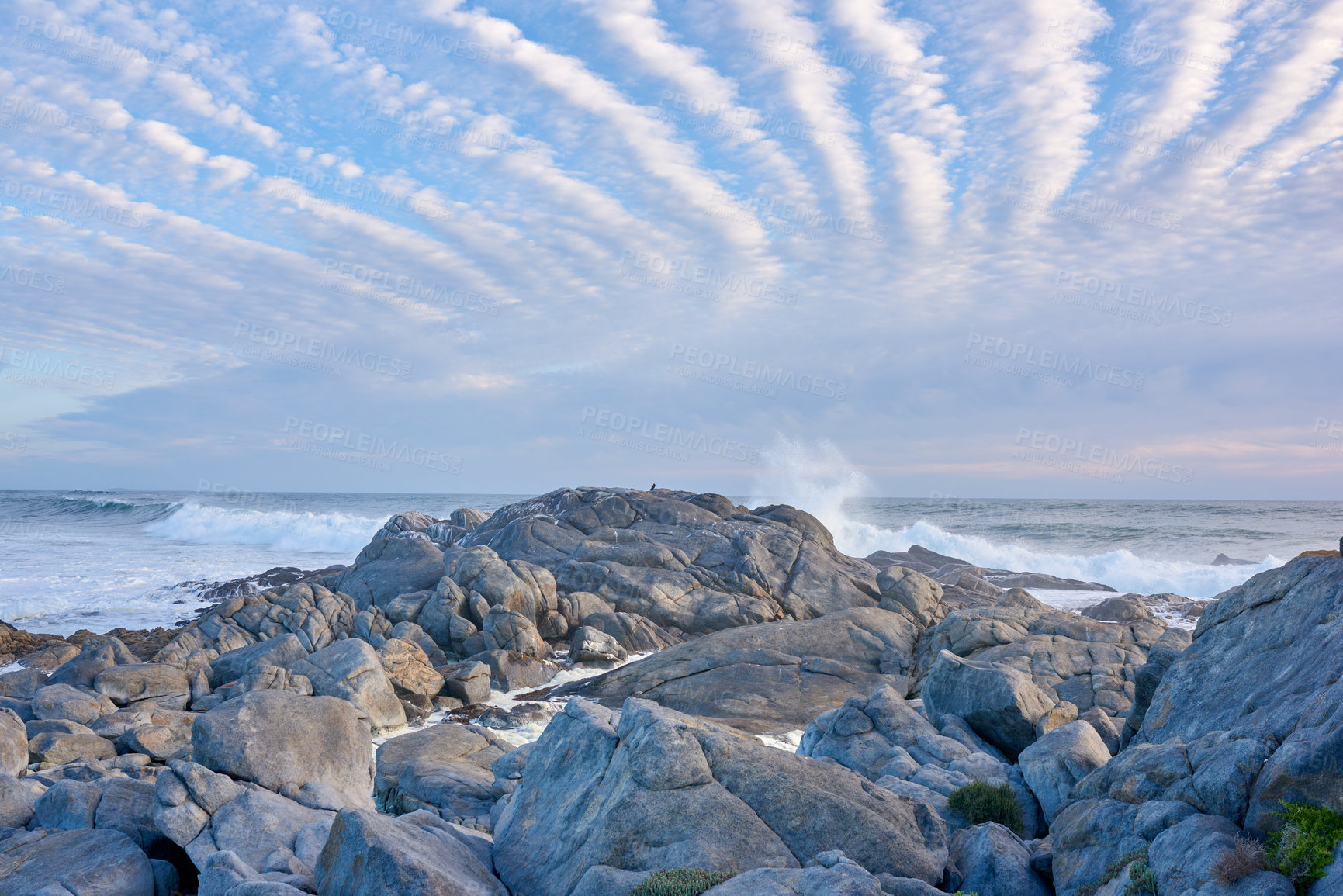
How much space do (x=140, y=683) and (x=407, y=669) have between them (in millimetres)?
8202

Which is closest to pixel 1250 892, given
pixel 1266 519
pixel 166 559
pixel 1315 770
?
pixel 1315 770

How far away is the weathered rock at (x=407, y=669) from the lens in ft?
90.3

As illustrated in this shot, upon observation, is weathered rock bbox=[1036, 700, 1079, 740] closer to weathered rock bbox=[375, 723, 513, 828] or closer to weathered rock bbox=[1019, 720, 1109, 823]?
weathered rock bbox=[1019, 720, 1109, 823]

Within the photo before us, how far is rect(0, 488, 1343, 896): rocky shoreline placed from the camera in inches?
365

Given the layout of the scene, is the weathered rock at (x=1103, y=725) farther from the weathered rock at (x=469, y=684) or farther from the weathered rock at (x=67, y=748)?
the weathered rock at (x=67, y=748)

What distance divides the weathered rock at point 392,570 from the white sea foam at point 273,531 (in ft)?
144

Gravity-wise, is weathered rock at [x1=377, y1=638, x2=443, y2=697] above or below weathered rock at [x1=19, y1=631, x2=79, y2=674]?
above

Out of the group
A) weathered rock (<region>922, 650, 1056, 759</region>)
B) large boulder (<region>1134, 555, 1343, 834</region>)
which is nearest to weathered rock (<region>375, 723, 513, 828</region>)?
weathered rock (<region>922, 650, 1056, 759</region>)

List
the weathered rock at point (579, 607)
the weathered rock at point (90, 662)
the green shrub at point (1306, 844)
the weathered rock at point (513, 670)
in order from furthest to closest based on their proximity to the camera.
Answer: the weathered rock at point (579, 607) → the weathered rock at point (513, 670) → the weathered rock at point (90, 662) → the green shrub at point (1306, 844)

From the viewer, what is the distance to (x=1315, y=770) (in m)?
8.01

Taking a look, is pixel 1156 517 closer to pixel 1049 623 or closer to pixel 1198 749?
pixel 1049 623

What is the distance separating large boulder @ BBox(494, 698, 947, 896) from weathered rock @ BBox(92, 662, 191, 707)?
18802 millimetres

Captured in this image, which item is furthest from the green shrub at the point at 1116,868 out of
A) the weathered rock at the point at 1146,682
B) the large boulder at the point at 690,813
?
the weathered rock at the point at 1146,682

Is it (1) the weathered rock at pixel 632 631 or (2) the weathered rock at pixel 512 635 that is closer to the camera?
(2) the weathered rock at pixel 512 635
